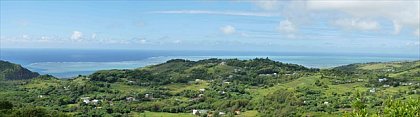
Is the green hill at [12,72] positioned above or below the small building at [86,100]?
above

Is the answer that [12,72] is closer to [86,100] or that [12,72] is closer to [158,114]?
[86,100]

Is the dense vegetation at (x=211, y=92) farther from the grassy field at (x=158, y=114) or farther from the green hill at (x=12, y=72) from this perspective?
the green hill at (x=12, y=72)

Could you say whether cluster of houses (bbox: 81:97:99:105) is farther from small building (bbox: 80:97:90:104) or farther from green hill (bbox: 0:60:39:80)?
green hill (bbox: 0:60:39:80)

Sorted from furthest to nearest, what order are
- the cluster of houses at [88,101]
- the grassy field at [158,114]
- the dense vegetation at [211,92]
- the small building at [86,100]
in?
1. the small building at [86,100]
2. the cluster of houses at [88,101]
3. the dense vegetation at [211,92]
4. the grassy field at [158,114]

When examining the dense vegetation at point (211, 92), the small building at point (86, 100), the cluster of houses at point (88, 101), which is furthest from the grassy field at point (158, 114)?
the small building at point (86, 100)

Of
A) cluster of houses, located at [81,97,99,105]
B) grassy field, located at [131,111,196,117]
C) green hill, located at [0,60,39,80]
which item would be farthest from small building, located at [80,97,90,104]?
green hill, located at [0,60,39,80]

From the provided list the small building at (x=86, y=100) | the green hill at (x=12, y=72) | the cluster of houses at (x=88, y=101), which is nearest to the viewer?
the cluster of houses at (x=88, y=101)

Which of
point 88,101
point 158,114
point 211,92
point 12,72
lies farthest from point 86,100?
point 12,72

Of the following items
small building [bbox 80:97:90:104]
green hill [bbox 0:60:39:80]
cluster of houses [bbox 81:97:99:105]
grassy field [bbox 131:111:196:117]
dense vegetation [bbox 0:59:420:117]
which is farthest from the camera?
green hill [bbox 0:60:39:80]

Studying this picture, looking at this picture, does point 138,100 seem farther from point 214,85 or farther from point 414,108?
point 414,108

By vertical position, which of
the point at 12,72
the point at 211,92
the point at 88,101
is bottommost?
the point at 88,101
